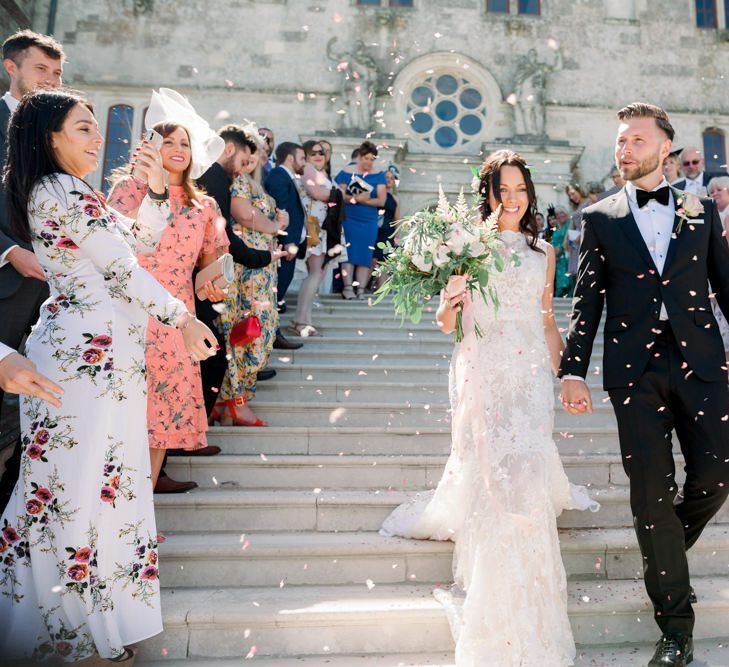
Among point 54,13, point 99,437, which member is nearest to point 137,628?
point 99,437

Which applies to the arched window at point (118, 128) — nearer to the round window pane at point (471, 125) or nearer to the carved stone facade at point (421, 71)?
the carved stone facade at point (421, 71)

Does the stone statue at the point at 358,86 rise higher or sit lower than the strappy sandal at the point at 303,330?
higher

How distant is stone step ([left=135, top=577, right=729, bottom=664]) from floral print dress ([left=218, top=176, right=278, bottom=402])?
1.92 meters

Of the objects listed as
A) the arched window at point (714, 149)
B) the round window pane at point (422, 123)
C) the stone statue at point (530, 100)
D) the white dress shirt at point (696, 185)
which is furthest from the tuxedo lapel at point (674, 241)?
the arched window at point (714, 149)

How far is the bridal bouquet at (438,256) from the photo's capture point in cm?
332

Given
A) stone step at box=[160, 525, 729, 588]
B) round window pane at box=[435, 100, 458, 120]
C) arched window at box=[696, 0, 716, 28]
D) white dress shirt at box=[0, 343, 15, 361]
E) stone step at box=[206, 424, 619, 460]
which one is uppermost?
arched window at box=[696, 0, 716, 28]

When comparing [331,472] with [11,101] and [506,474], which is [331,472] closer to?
[506,474]

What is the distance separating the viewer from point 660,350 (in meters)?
3.27

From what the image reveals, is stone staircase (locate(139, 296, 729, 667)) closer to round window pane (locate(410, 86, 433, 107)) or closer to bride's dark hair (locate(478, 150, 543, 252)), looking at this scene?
bride's dark hair (locate(478, 150, 543, 252))

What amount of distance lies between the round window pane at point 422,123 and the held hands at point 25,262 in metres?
13.3

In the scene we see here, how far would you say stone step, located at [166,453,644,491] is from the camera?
4.54 m

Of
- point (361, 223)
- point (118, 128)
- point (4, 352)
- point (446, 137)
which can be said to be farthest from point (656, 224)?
point (118, 128)

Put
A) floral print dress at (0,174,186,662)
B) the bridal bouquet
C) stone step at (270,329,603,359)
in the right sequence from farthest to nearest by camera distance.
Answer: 1. stone step at (270,329,603,359)
2. the bridal bouquet
3. floral print dress at (0,174,186,662)

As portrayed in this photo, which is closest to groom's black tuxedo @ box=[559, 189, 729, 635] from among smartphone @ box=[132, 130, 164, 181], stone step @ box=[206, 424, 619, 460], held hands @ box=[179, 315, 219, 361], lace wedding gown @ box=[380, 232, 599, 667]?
lace wedding gown @ box=[380, 232, 599, 667]
